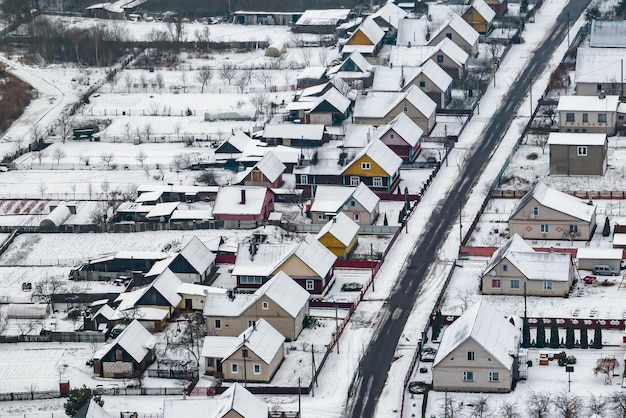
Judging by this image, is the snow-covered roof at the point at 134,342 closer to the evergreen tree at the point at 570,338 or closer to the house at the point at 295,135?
the evergreen tree at the point at 570,338

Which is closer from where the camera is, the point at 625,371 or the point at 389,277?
the point at 625,371

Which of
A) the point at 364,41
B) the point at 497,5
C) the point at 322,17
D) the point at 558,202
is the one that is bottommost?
the point at 558,202

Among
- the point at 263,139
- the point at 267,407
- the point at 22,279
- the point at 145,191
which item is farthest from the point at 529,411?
the point at 263,139

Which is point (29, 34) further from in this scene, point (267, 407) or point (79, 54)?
point (267, 407)

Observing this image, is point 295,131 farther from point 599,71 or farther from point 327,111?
point 599,71

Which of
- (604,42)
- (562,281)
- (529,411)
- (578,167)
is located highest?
(604,42)

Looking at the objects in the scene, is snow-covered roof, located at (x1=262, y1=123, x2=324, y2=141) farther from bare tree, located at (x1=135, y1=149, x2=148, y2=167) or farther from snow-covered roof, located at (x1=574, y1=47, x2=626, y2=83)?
snow-covered roof, located at (x1=574, y1=47, x2=626, y2=83)

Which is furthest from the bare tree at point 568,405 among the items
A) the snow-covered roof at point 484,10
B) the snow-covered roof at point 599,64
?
the snow-covered roof at point 484,10

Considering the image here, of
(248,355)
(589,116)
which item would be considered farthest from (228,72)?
(248,355)
